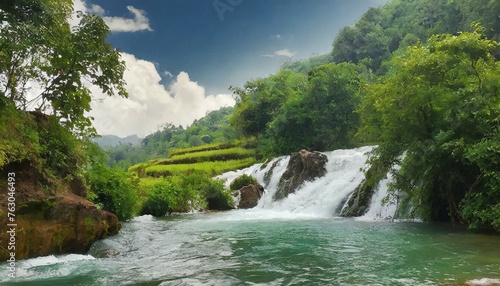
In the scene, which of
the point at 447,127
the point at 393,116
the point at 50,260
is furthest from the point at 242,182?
the point at 50,260

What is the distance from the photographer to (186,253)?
10.5m

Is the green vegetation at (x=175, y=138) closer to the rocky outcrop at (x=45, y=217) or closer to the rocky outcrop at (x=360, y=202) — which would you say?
the rocky outcrop at (x=360, y=202)

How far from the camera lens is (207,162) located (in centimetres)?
4331

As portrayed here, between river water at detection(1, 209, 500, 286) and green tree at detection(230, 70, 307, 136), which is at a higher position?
green tree at detection(230, 70, 307, 136)

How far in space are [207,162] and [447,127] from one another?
32.2 metres

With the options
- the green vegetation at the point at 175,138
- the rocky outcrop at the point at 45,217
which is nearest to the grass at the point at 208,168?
the rocky outcrop at the point at 45,217

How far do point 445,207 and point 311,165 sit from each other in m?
11.7

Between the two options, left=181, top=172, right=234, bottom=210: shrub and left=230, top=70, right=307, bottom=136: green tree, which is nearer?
left=181, top=172, right=234, bottom=210: shrub

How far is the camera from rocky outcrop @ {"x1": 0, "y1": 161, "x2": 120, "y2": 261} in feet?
29.4

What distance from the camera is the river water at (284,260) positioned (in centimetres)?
728

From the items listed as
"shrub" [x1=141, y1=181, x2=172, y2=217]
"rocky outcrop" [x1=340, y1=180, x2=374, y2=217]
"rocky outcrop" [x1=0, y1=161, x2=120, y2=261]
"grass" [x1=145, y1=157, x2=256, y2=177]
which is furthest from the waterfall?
"rocky outcrop" [x1=0, y1=161, x2=120, y2=261]

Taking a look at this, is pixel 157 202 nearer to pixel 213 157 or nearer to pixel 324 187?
pixel 324 187

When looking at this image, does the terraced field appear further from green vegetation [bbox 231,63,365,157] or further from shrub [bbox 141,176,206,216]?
shrub [bbox 141,176,206,216]

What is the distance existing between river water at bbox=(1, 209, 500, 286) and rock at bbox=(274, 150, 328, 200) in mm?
12717
